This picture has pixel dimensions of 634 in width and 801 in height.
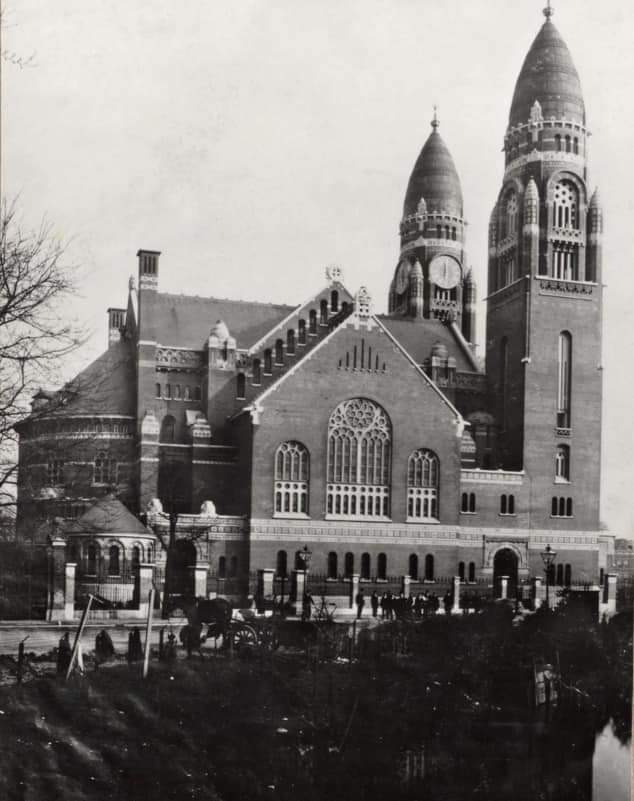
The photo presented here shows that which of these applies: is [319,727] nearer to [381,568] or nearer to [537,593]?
[537,593]

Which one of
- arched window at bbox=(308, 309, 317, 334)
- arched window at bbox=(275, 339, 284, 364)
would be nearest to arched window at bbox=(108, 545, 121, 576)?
arched window at bbox=(308, 309, 317, 334)

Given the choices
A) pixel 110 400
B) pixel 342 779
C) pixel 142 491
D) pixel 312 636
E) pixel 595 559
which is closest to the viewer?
pixel 342 779

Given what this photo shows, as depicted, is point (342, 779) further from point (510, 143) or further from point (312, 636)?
point (510, 143)

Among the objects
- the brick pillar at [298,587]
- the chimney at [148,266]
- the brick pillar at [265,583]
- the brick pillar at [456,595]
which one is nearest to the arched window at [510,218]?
the brick pillar at [456,595]

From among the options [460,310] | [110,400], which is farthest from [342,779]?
[460,310]

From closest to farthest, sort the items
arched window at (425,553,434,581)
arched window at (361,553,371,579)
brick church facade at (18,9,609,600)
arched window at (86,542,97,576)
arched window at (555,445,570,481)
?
1. arched window at (86,542,97,576)
2. brick church facade at (18,9,609,600)
3. arched window at (361,553,371,579)
4. arched window at (555,445,570,481)
5. arched window at (425,553,434,581)

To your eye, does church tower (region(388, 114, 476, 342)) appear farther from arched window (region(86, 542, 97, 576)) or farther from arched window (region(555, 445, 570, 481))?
arched window (region(86, 542, 97, 576))
